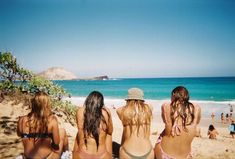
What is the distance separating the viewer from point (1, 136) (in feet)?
24.8

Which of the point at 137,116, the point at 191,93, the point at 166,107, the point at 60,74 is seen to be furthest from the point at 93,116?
the point at 60,74

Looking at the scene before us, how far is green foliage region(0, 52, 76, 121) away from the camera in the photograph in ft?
25.8

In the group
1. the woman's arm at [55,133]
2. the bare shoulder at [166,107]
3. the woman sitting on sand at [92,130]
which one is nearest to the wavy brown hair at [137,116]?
the bare shoulder at [166,107]

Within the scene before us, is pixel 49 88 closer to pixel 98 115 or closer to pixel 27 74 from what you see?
pixel 27 74

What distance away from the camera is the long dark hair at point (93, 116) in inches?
150

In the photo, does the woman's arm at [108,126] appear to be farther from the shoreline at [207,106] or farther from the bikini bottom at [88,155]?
the shoreline at [207,106]

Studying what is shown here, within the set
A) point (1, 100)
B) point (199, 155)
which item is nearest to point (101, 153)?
point (199, 155)

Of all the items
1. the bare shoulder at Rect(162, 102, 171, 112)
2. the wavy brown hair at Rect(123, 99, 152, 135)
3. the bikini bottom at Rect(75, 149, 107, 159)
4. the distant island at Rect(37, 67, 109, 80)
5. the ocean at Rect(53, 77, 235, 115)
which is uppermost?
the distant island at Rect(37, 67, 109, 80)

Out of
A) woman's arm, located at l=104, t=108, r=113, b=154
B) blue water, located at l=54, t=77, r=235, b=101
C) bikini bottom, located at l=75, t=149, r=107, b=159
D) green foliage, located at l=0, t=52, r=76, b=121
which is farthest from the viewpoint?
blue water, located at l=54, t=77, r=235, b=101

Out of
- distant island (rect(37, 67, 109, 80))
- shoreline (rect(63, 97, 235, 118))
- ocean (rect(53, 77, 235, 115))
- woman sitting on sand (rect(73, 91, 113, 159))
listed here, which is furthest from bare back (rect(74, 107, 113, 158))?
distant island (rect(37, 67, 109, 80))

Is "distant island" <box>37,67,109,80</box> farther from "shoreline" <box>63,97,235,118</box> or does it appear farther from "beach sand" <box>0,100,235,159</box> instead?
"beach sand" <box>0,100,235,159</box>

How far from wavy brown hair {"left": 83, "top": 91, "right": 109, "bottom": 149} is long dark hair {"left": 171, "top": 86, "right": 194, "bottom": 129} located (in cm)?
111

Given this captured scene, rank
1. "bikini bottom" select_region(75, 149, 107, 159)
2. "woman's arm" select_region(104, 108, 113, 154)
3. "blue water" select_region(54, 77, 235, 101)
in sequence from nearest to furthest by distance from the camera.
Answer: "bikini bottom" select_region(75, 149, 107, 159)
"woman's arm" select_region(104, 108, 113, 154)
"blue water" select_region(54, 77, 235, 101)

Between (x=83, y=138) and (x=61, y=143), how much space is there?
52 cm
